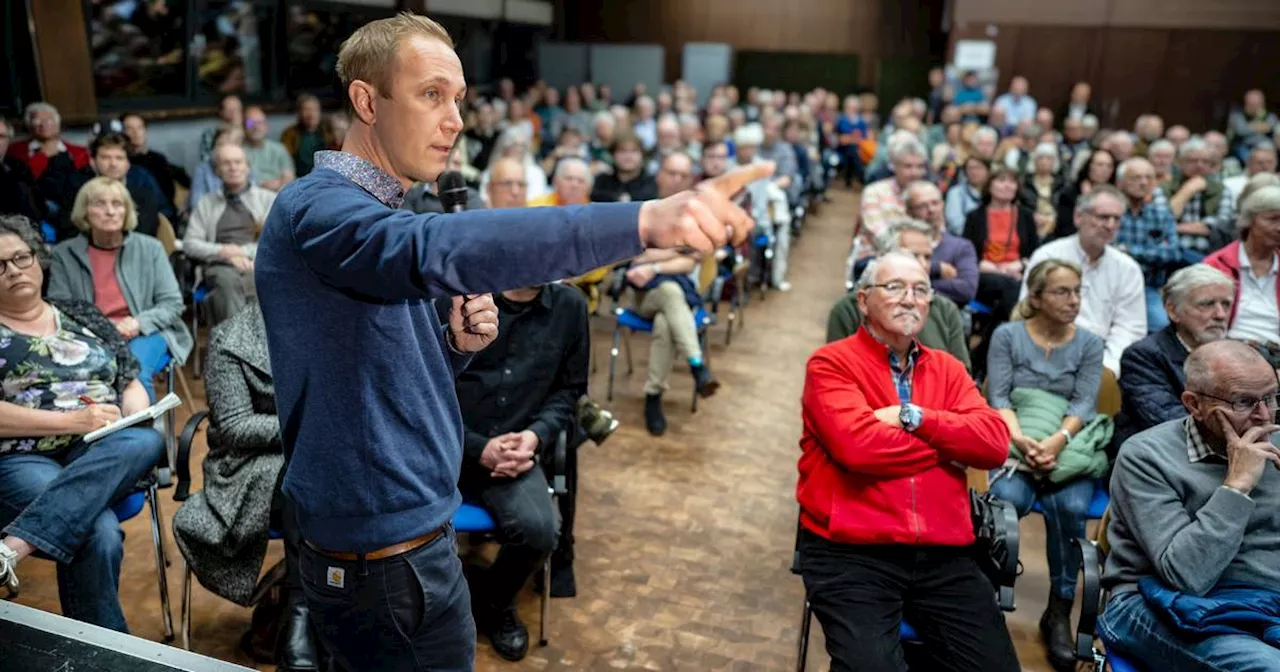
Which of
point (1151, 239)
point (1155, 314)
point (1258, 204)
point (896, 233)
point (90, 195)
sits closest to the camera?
point (1258, 204)

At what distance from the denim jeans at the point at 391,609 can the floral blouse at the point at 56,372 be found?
1658 millimetres

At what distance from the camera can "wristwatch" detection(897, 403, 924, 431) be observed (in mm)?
2299

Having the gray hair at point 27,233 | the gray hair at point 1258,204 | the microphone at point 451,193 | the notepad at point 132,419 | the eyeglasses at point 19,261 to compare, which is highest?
the microphone at point 451,193

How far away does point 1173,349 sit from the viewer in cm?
283

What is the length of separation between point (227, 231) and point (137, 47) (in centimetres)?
315

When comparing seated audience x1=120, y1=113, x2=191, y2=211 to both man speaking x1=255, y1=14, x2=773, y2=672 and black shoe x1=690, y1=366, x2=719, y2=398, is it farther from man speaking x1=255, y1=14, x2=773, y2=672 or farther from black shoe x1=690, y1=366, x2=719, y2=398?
man speaking x1=255, y1=14, x2=773, y2=672

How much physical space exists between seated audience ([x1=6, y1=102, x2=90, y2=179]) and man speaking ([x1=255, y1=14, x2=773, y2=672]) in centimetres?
535

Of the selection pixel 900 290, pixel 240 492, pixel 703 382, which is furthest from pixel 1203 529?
pixel 703 382

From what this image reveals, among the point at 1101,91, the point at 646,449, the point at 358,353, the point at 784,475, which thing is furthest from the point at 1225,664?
the point at 1101,91

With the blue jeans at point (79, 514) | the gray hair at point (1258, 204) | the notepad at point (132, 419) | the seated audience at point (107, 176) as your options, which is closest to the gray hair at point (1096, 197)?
the gray hair at point (1258, 204)

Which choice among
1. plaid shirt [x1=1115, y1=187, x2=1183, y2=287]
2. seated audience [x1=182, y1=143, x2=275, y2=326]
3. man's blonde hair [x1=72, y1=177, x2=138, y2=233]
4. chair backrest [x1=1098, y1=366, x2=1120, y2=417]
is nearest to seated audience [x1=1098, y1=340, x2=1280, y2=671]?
chair backrest [x1=1098, y1=366, x2=1120, y2=417]

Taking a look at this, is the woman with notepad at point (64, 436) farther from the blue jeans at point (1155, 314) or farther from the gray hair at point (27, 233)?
the blue jeans at point (1155, 314)

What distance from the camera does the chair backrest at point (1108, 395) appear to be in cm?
315

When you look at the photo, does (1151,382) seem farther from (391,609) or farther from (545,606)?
(391,609)
